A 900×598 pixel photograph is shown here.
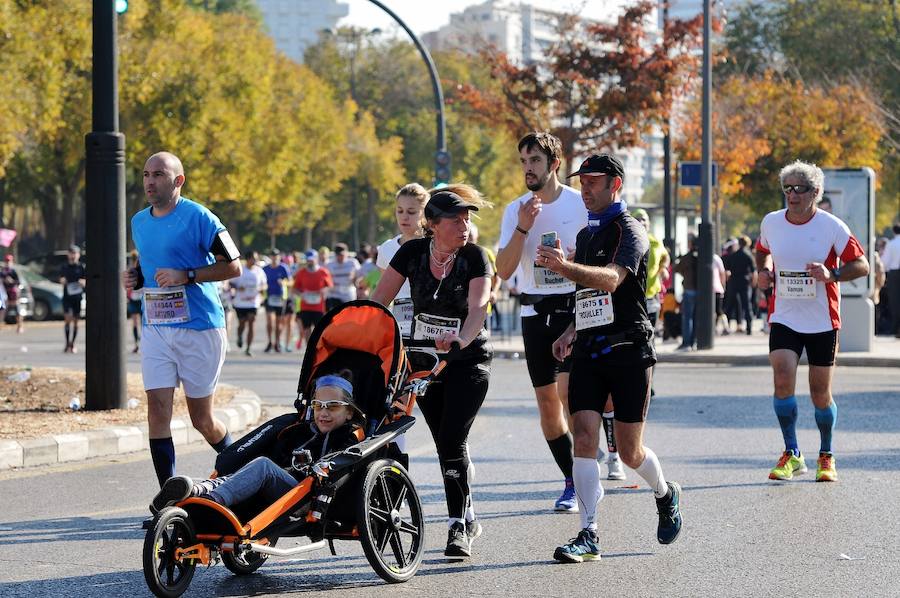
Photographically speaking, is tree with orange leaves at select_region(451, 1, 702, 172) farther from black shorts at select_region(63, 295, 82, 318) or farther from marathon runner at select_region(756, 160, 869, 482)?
marathon runner at select_region(756, 160, 869, 482)

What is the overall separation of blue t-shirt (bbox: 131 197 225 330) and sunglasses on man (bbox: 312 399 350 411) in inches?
60.5

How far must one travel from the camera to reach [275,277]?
2658 cm

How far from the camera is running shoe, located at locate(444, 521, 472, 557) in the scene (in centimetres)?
737

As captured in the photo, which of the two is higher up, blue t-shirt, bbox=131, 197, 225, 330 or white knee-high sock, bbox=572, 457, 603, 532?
blue t-shirt, bbox=131, 197, 225, 330

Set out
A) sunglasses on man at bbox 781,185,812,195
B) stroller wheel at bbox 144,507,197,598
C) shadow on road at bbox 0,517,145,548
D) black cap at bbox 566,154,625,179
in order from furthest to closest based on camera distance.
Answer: sunglasses on man at bbox 781,185,812,195
shadow on road at bbox 0,517,145,548
black cap at bbox 566,154,625,179
stroller wheel at bbox 144,507,197,598

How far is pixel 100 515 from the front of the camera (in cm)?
884

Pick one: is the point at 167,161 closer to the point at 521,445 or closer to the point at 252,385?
the point at 521,445

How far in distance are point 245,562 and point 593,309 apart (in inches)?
76.0

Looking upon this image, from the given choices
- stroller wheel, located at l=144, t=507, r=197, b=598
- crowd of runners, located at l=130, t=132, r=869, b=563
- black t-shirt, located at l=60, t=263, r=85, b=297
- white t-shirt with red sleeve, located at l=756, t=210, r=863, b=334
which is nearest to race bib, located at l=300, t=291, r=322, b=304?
black t-shirt, located at l=60, t=263, r=85, b=297

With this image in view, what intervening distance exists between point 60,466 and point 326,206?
226ft

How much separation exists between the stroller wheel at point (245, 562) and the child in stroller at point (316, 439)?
0.83 feet

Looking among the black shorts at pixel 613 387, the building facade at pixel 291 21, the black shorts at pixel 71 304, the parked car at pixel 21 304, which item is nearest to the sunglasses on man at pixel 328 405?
the black shorts at pixel 613 387

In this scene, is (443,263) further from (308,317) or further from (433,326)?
(308,317)

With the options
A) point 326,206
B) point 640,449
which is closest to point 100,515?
point 640,449
